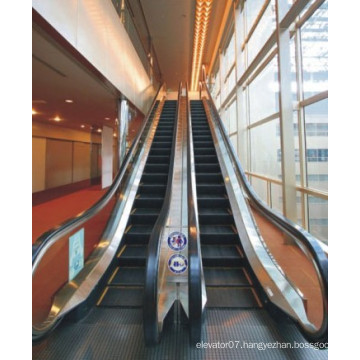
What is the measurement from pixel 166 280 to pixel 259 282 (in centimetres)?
102

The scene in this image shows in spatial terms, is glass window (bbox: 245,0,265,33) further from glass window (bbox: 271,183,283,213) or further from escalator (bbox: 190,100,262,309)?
glass window (bbox: 271,183,283,213)

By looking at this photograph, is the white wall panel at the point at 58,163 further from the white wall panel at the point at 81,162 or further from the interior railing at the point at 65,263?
the interior railing at the point at 65,263

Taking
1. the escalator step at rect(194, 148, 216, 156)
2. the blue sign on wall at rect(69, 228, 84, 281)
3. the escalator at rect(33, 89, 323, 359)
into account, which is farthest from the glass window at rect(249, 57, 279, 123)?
the blue sign on wall at rect(69, 228, 84, 281)

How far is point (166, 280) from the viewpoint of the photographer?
2240 millimetres

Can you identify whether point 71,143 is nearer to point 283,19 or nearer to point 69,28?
point 69,28

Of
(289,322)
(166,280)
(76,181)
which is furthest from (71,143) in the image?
(289,322)

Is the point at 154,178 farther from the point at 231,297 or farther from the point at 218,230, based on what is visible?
the point at 231,297

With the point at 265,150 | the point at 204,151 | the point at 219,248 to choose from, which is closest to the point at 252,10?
the point at 265,150

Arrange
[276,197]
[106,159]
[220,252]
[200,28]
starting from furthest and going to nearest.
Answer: [200,28] → [106,159] → [276,197] → [220,252]

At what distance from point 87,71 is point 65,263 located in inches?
137

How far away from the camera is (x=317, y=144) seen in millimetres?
3754

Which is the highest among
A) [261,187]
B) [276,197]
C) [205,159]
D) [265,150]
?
[265,150]

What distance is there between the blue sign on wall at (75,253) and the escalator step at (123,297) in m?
0.43

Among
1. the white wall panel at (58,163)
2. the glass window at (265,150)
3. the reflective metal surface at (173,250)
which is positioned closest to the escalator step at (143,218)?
the reflective metal surface at (173,250)
